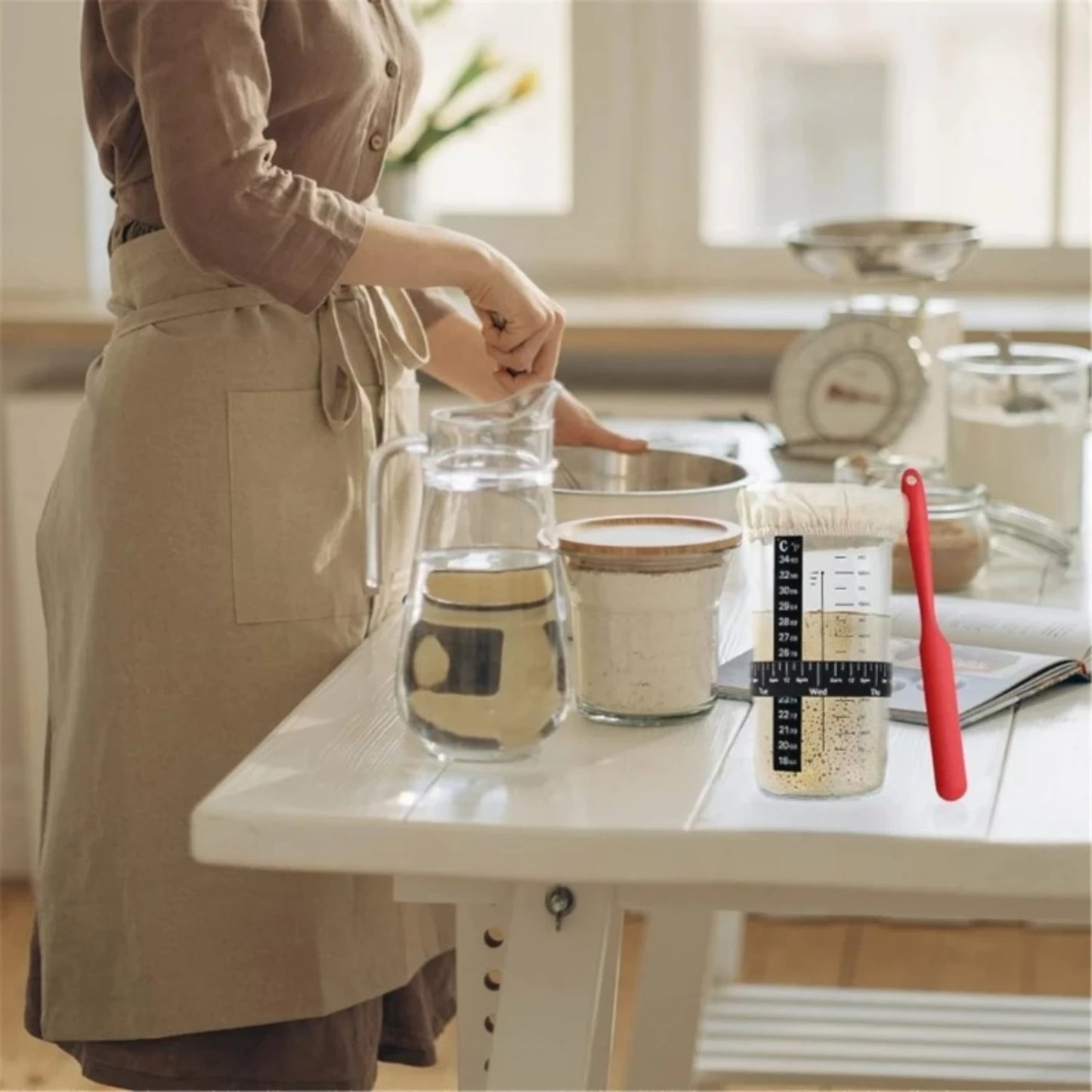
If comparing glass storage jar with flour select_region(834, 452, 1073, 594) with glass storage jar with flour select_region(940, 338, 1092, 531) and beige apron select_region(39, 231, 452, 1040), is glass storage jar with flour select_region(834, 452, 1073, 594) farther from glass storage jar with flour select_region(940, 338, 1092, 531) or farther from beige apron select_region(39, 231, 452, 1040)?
beige apron select_region(39, 231, 452, 1040)

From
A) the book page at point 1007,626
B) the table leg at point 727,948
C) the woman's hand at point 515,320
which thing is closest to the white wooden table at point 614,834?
the book page at point 1007,626

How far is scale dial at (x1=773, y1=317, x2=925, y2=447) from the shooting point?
197 cm

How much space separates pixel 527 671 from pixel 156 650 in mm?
461

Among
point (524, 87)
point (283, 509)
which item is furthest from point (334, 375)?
point (524, 87)

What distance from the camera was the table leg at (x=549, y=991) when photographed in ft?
3.55

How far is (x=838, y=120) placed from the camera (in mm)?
3141

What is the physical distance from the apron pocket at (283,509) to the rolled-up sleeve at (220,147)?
0.17 metres

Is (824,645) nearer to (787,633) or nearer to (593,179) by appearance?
(787,633)

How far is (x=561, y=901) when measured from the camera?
42.8 inches

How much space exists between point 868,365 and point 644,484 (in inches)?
16.2

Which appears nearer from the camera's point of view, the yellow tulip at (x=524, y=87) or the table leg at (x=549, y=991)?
the table leg at (x=549, y=991)

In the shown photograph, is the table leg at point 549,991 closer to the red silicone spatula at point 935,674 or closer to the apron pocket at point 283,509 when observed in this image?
the red silicone spatula at point 935,674

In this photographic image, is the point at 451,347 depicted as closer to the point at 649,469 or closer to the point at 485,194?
the point at 649,469

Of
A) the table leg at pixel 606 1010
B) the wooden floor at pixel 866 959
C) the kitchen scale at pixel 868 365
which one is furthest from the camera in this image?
the wooden floor at pixel 866 959
